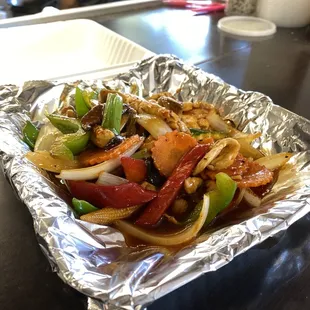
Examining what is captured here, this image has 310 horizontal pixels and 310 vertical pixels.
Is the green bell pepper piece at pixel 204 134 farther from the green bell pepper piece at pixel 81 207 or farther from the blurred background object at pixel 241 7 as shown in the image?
the blurred background object at pixel 241 7

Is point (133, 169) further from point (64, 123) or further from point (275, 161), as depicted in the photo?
point (275, 161)

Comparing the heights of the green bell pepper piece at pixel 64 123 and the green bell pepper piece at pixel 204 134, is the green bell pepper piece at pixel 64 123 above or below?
above

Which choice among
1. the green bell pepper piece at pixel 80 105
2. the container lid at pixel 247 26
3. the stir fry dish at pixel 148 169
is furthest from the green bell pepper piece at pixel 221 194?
the container lid at pixel 247 26

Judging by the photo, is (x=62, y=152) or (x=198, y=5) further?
(x=198, y=5)

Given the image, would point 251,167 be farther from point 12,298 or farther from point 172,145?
point 12,298

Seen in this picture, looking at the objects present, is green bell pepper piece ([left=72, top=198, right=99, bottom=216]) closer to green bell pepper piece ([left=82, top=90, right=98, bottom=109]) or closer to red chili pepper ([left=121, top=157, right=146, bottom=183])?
red chili pepper ([left=121, top=157, right=146, bottom=183])

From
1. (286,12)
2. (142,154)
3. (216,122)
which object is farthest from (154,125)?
(286,12)
